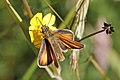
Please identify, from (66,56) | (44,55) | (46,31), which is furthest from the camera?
(66,56)

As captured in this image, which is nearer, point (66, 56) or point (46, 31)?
point (46, 31)

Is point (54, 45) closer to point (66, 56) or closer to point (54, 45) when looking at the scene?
point (54, 45)

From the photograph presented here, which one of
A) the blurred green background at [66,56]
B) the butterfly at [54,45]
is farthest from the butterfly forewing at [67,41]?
the blurred green background at [66,56]

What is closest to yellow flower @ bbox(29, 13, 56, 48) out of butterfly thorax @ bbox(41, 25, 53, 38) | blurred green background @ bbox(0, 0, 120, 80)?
butterfly thorax @ bbox(41, 25, 53, 38)

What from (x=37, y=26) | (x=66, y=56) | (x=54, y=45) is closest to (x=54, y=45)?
(x=54, y=45)

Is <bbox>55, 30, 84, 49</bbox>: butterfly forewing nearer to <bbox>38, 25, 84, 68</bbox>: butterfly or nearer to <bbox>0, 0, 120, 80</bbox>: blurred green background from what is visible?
<bbox>38, 25, 84, 68</bbox>: butterfly

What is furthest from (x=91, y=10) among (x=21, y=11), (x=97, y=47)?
(x=21, y=11)
